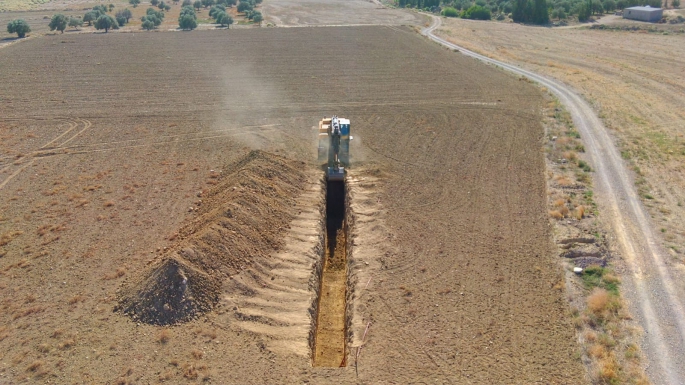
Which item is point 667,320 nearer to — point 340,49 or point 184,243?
point 184,243

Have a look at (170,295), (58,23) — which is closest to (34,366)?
(170,295)

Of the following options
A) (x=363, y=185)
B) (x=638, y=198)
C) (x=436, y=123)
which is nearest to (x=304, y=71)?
(x=436, y=123)

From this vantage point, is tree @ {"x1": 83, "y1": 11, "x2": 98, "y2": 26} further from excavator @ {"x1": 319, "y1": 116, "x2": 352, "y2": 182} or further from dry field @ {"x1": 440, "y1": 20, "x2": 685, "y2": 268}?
excavator @ {"x1": 319, "y1": 116, "x2": 352, "y2": 182}

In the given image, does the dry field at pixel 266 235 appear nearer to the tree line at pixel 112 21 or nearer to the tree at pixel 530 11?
the tree line at pixel 112 21

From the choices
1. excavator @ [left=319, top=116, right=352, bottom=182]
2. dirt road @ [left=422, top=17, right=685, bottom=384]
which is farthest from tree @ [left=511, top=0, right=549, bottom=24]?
excavator @ [left=319, top=116, right=352, bottom=182]

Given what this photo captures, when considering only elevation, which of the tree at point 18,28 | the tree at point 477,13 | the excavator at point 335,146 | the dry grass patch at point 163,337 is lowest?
the dry grass patch at point 163,337

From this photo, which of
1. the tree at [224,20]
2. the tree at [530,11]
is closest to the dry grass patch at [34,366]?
the tree at [224,20]

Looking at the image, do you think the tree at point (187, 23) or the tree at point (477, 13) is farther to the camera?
the tree at point (477, 13)
